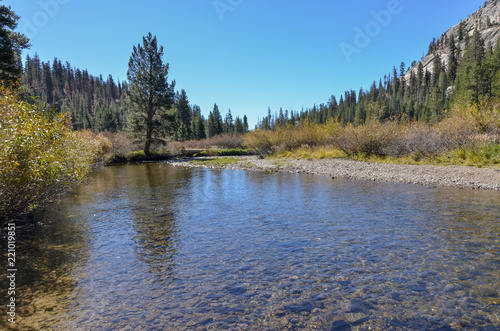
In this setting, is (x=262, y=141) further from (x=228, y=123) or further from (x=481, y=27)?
(x=481, y=27)

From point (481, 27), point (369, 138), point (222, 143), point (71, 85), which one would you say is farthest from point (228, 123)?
point (481, 27)

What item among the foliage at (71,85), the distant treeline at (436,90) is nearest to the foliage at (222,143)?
the distant treeline at (436,90)

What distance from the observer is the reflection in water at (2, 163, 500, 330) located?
4559mm

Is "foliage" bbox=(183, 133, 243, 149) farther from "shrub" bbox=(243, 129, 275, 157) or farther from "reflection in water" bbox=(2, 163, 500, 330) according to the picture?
"reflection in water" bbox=(2, 163, 500, 330)

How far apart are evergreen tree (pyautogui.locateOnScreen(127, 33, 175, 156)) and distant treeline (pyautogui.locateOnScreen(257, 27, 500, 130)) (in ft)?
55.7

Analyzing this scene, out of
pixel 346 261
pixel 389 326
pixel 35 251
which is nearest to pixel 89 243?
pixel 35 251

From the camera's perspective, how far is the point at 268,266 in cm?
641

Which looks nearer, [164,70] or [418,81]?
[164,70]

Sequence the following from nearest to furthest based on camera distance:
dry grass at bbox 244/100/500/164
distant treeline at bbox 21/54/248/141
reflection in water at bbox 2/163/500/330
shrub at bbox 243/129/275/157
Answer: reflection in water at bbox 2/163/500/330, dry grass at bbox 244/100/500/164, shrub at bbox 243/129/275/157, distant treeline at bbox 21/54/248/141

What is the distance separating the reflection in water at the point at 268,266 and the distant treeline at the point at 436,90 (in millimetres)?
20834

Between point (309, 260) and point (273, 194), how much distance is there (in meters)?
8.35

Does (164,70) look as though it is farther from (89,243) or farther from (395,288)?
(395,288)

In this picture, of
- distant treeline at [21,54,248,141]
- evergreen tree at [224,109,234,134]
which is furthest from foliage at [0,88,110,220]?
evergreen tree at [224,109,234,134]

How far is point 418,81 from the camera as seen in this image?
4988 inches
